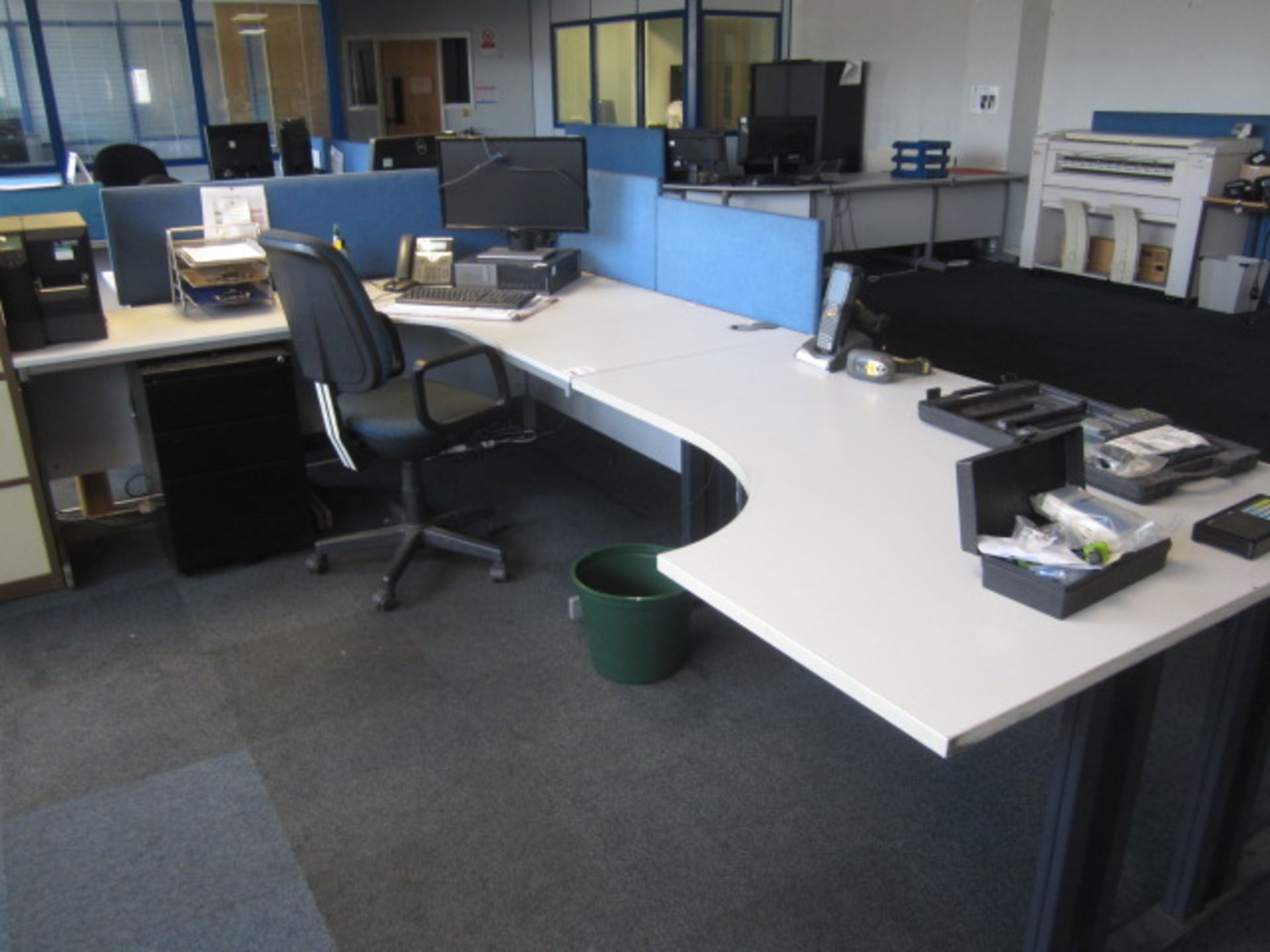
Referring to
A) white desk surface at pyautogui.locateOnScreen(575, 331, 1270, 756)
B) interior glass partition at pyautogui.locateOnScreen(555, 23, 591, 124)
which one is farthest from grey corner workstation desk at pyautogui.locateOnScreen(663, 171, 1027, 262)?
white desk surface at pyautogui.locateOnScreen(575, 331, 1270, 756)

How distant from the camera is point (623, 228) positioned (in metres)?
3.38

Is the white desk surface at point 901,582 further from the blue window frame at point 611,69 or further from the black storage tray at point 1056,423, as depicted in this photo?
the blue window frame at point 611,69

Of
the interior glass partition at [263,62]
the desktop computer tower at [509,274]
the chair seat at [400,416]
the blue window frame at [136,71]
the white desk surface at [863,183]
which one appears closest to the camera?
the chair seat at [400,416]

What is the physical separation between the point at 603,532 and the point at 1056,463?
71.8 inches

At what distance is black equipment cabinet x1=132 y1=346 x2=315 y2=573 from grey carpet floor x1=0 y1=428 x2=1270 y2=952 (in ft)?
0.54

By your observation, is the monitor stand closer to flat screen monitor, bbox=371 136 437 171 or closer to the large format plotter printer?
flat screen monitor, bbox=371 136 437 171

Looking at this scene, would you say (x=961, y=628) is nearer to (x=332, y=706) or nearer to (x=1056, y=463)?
(x=1056, y=463)

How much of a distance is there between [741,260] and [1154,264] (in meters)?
4.77

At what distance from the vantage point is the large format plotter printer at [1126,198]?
19.6 feet

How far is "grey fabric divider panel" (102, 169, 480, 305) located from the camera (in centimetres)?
308

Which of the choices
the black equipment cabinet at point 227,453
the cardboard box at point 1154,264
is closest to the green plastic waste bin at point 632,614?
the black equipment cabinet at point 227,453

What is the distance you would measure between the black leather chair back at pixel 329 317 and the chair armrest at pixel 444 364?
9cm

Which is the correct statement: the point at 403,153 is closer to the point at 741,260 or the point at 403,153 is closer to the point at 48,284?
the point at 48,284

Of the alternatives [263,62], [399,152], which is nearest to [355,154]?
[399,152]
